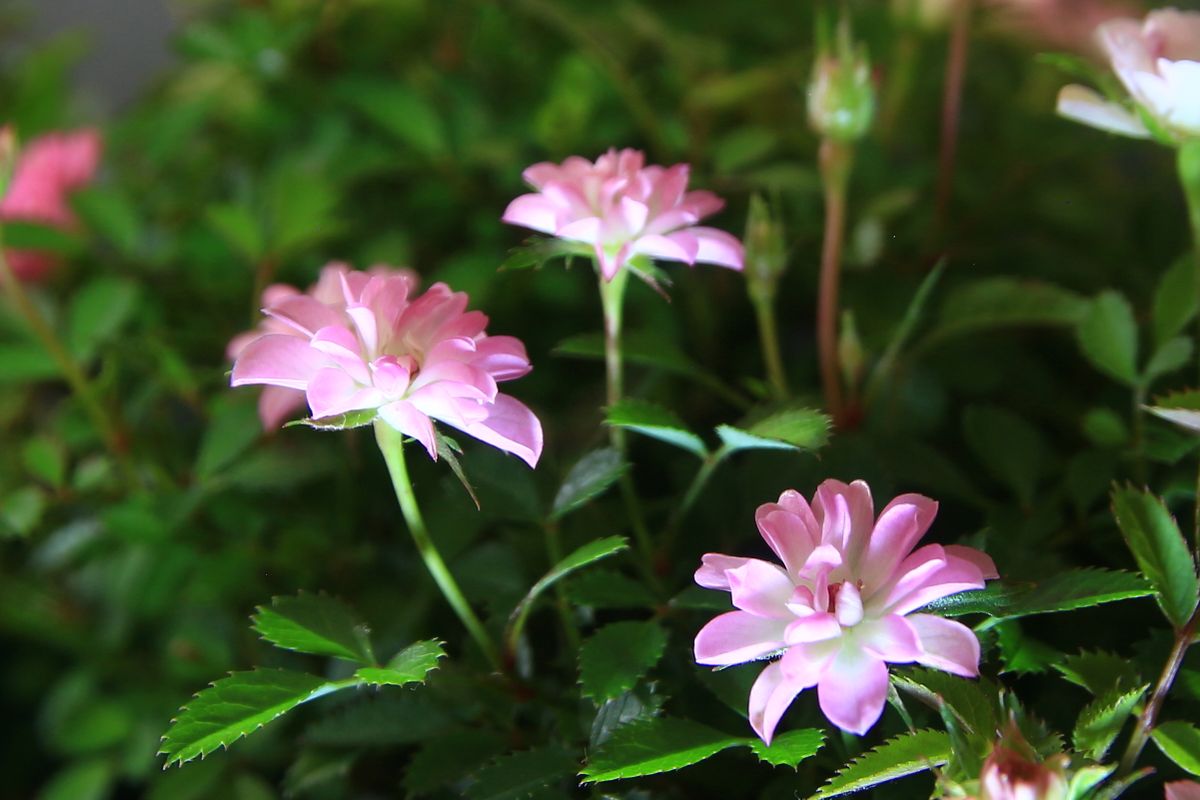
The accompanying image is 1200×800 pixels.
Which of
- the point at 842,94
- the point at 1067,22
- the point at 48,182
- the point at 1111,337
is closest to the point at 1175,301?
the point at 1111,337

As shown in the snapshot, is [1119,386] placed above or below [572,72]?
below

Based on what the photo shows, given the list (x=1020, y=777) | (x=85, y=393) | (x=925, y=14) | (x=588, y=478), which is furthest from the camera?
(x=925, y=14)

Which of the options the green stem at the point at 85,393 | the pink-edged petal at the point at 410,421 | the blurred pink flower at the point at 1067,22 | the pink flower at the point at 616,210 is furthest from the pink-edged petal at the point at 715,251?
the blurred pink flower at the point at 1067,22

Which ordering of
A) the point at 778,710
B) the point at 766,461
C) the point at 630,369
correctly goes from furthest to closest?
the point at 630,369 → the point at 766,461 → the point at 778,710

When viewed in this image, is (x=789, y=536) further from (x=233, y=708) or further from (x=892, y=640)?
(x=233, y=708)

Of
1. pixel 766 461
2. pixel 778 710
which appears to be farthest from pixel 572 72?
pixel 778 710

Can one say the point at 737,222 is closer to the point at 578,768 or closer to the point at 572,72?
the point at 572,72

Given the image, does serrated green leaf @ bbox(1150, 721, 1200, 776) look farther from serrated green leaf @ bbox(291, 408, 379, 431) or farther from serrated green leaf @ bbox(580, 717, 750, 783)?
serrated green leaf @ bbox(291, 408, 379, 431)
